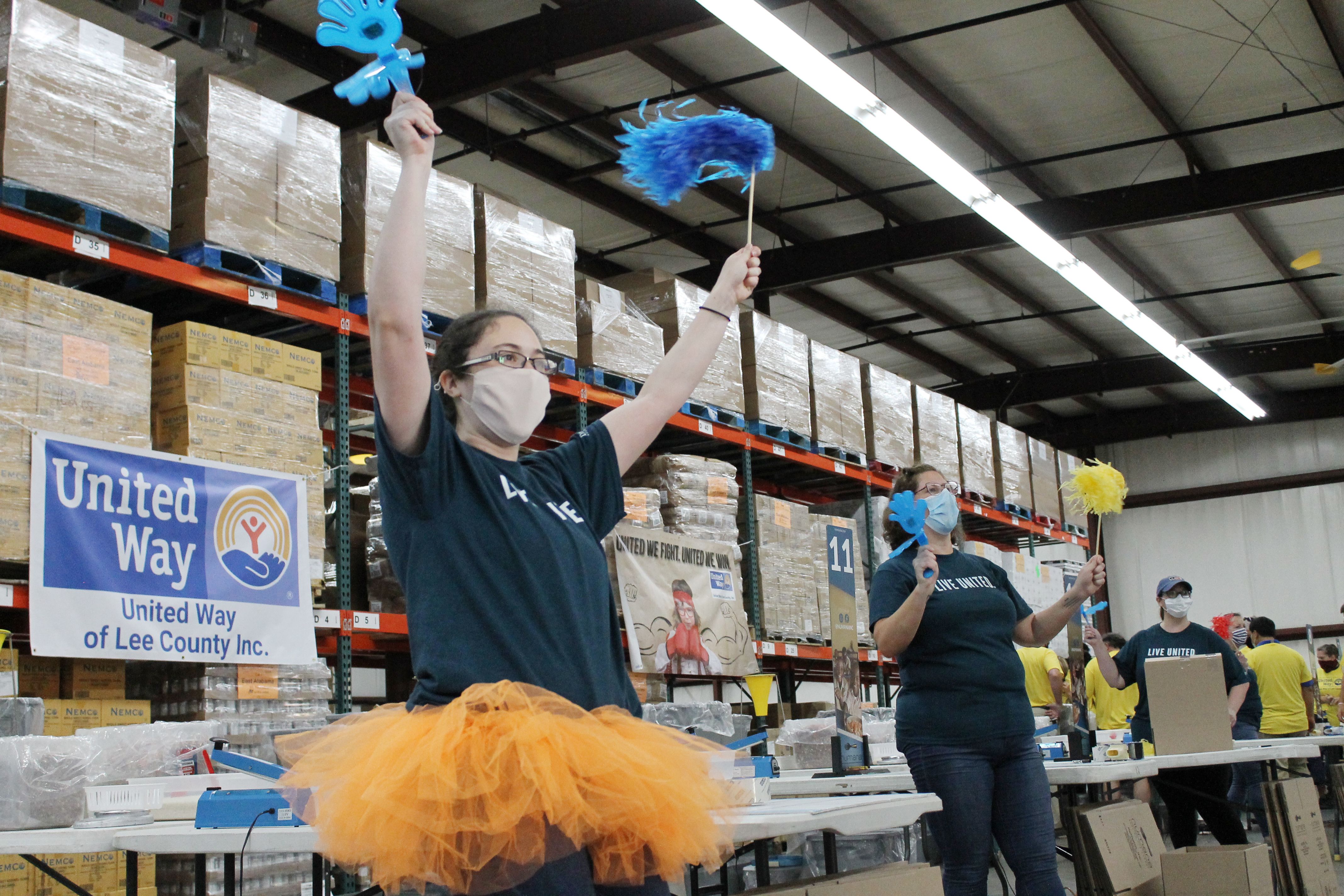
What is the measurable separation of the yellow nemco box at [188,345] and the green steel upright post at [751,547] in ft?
13.3

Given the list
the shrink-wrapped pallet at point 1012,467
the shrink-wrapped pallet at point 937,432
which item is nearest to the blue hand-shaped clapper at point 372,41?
the shrink-wrapped pallet at point 937,432

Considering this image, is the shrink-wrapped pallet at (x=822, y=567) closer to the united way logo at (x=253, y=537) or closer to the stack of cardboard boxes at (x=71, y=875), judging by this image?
the united way logo at (x=253, y=537)

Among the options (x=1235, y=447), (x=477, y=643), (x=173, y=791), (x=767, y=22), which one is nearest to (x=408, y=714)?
(x=477, y=643)

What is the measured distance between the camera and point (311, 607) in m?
5.57

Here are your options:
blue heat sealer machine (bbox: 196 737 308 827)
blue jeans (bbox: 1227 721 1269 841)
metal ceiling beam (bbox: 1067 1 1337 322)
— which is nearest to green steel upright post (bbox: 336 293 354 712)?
blue heat sealer machine (bbox: 196 737 308 827)

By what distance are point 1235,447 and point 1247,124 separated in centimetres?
1053

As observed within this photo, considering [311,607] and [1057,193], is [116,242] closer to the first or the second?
[311,607]

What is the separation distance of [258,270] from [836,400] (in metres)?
5.15

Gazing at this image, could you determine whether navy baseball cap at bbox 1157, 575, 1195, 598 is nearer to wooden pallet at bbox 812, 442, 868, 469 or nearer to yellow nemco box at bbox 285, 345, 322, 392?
wooden pallet at bbox 812, 442, 868, 469

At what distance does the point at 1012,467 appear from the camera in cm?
1223

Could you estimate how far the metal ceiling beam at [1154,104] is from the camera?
881 cm

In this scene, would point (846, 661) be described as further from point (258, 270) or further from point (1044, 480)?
point (1044, 480)

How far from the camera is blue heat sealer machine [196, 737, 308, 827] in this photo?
250cm

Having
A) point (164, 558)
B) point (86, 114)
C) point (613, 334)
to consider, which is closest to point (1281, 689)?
point (613, 334)
